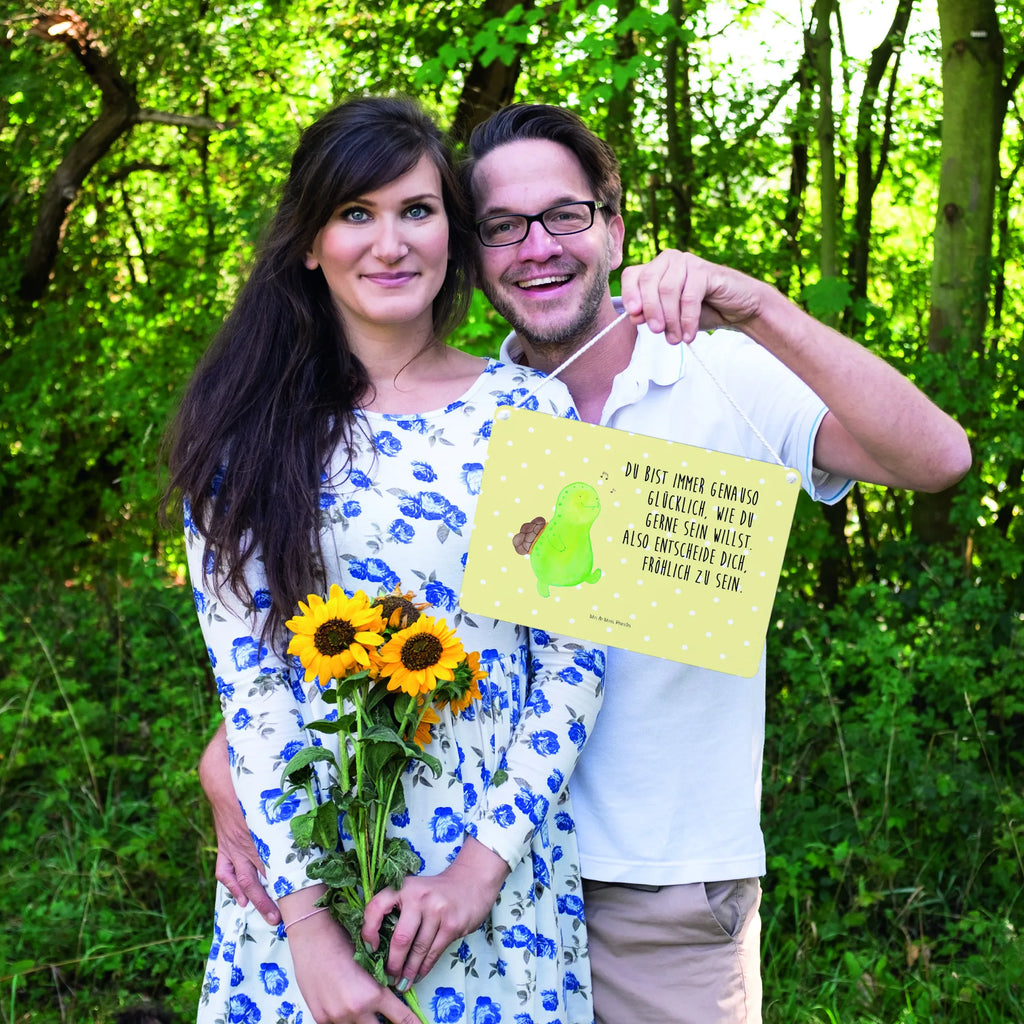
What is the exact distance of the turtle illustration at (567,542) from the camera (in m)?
1.55

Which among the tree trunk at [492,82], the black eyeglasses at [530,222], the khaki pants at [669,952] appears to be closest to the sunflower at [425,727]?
the khaki pants at [669,952]

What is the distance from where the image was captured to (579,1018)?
1866 millimetres

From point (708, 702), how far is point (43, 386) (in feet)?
19.2

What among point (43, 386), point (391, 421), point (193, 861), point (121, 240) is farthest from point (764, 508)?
point (121, 240)

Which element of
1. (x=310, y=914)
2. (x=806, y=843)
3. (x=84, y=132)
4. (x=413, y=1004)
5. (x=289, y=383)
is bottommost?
(x=806, y=843)

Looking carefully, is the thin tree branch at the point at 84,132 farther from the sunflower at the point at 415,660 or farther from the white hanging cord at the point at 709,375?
the sunflower at the point at 415,660

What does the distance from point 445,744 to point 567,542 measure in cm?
44

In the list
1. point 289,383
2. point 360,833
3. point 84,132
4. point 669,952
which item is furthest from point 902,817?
point 84,132

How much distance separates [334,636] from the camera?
1519 mm

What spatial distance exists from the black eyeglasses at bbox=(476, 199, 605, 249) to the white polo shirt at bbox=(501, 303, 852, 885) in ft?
1.18

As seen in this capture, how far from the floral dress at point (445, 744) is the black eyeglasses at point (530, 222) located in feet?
1.40

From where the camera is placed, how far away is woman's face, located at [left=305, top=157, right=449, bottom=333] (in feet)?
Result: 6.02

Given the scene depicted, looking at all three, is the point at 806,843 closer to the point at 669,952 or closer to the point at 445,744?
the point at 669,952

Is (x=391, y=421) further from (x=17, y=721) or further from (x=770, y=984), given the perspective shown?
(x=17, y=721)
